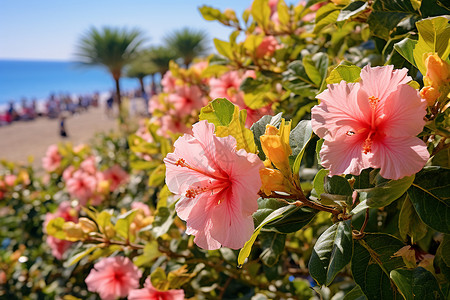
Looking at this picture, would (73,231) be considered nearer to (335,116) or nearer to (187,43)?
(335,116)

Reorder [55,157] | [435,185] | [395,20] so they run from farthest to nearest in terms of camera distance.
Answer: [55,157]
[395,20]
[435,185]

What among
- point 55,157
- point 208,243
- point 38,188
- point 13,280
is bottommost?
point 13,280

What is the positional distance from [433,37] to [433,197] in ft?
0.75

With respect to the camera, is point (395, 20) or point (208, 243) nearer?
point (208, 243)

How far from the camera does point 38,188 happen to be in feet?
8.89

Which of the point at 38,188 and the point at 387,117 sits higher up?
the point at 387,117

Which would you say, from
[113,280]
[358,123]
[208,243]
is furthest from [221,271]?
[358,123]

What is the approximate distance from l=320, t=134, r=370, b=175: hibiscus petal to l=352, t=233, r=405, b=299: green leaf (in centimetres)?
19

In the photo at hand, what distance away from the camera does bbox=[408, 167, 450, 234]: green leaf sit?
1.80ft

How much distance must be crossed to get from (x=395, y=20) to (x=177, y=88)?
42.8 inches

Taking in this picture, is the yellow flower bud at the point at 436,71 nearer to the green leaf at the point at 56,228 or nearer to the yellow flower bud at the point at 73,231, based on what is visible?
the yellow flower bud at the point at 73,231

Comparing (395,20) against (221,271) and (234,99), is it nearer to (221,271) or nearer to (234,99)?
(234,99)

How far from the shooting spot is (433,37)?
1.76ft

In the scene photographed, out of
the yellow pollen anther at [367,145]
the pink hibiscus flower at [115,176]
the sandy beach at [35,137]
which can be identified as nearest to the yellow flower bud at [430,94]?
the yellow pollen anther at [367,145]
